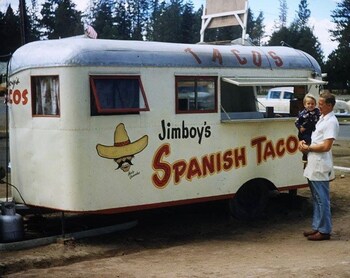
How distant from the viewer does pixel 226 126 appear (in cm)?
904

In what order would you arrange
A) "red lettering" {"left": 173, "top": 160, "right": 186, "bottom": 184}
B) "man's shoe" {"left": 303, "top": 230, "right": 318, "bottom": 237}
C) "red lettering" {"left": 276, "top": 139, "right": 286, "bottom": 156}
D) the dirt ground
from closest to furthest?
the dirt ground → "man's shoe" {"left": 303, "top": 230, "right": 318, "bottom": 237} → "red lettering" {"left": 173, "top": 160, "right": 186, "bottom": 184} → "red lettering" {"left": 276, "top": 139, "right": 286, "bottom": 156}

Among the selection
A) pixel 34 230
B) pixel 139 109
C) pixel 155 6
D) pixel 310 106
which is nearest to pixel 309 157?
pixel 310 106

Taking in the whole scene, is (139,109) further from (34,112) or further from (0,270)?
(0,270)

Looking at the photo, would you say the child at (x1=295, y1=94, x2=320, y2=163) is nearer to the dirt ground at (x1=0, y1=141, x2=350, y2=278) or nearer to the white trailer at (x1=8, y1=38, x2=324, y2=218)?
the white trailer at (x1=8, y1=38, x2=324, y2=218)

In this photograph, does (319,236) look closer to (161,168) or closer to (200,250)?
(200,250)

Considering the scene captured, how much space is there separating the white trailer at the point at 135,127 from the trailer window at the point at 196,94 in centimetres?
1

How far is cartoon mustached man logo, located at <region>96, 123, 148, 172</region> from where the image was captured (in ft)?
25.9

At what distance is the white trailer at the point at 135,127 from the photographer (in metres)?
7.75

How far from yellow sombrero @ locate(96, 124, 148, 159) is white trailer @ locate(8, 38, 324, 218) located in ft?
0.04

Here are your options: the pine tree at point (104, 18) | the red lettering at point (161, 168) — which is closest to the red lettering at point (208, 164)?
the red lettering at point (161, 168)

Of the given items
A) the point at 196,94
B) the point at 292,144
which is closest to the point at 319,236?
the point at 292,144

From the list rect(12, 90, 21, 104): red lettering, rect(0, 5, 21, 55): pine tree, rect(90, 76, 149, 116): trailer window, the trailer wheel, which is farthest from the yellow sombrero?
rect(0, 5, 21, 55): pine tree

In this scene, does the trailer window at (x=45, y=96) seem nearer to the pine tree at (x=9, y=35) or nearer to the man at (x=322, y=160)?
the man at (x=322, y=160)

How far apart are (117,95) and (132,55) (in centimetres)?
57
